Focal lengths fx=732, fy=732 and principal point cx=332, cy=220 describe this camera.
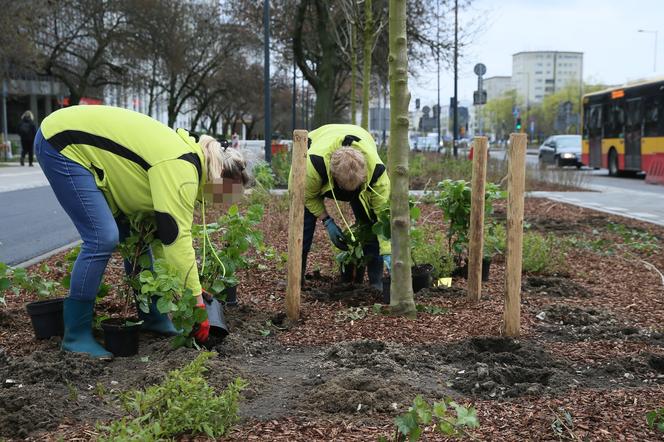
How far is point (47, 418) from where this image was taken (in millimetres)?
2975

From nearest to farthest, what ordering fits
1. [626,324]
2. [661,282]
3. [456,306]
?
[626,324] → [456,306] → [661,282]

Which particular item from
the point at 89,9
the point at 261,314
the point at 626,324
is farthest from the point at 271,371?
the point at 89,9

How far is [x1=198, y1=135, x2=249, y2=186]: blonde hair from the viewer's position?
12.4 ft

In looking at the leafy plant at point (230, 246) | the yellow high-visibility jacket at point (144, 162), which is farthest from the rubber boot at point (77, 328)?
the leafy plant at point (230, 246)

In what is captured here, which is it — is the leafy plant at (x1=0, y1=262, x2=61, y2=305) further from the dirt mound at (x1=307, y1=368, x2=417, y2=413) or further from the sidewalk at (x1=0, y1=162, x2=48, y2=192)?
the sidewalk at (x1=0, y1=162, x2=48, y2=192)

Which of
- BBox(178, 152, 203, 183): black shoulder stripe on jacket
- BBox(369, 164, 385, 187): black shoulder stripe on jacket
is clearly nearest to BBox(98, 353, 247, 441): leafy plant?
BBox(178, 152, 203, 183): black shoulder stripe on jacket

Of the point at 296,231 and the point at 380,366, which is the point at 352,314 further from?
the point at 380,366

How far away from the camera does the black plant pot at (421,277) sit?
5.44 m

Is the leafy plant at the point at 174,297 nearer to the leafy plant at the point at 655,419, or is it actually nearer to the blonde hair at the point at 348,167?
the blonde hair at the point at 348,167

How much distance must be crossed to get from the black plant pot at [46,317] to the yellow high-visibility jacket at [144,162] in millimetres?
→ 780

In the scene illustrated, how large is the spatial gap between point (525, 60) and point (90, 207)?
445 feet

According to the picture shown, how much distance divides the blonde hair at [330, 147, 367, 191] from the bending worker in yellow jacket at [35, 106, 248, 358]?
1.01m

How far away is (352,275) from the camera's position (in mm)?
5867

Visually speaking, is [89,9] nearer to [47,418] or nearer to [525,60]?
[47,418]
